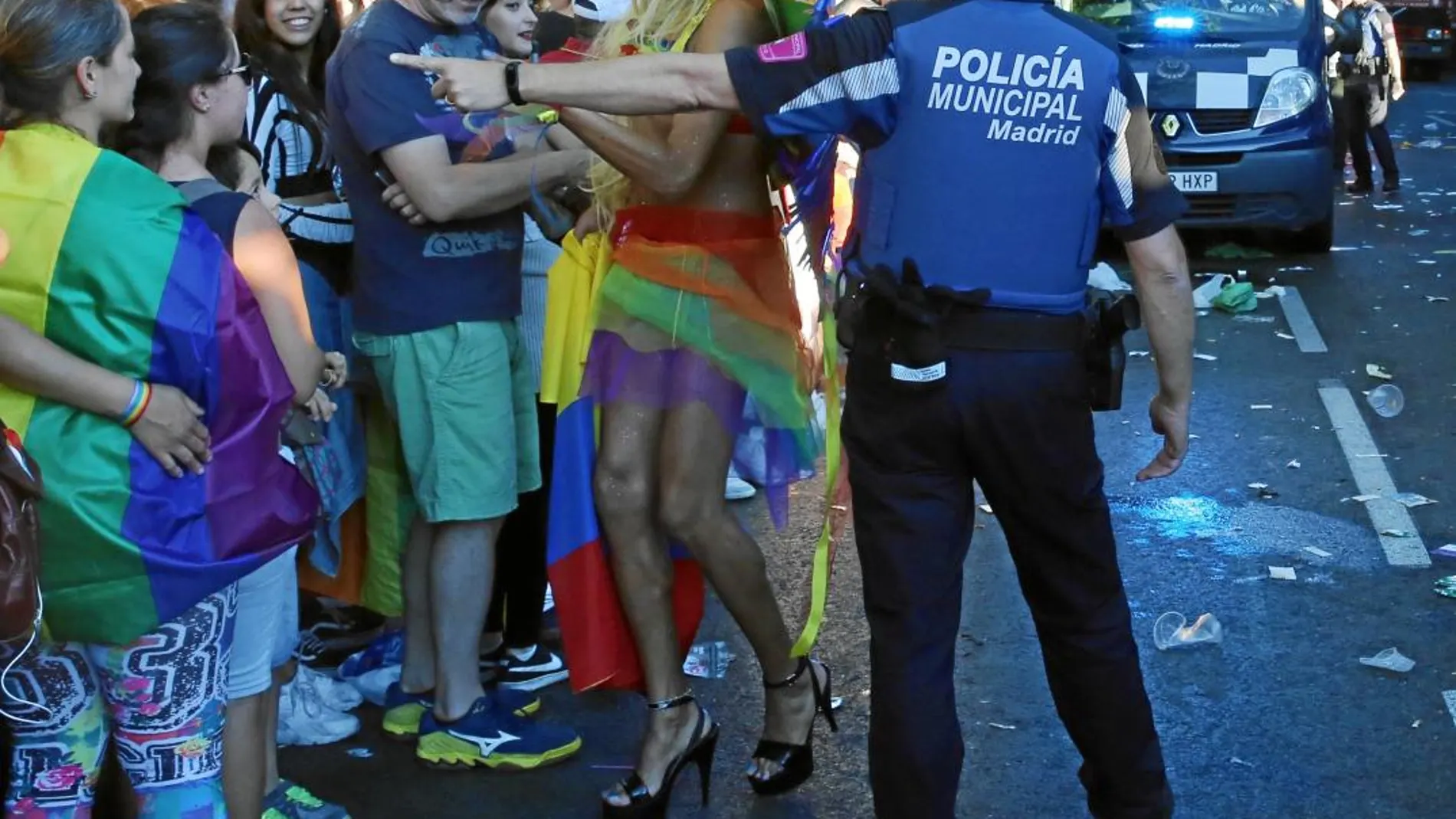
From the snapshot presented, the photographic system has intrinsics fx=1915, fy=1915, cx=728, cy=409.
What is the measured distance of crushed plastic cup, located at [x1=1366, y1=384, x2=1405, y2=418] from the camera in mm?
8062

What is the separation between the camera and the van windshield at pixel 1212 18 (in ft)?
40.2

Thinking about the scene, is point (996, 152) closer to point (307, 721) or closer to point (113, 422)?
point (113, 422)

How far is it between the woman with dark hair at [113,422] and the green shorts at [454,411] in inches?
49.2

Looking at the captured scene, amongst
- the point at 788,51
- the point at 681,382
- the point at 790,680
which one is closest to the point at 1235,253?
the point at 790,680

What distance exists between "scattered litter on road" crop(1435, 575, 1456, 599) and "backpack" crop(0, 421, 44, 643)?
4285 millimetres

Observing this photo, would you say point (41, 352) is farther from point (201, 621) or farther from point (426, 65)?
point (426, 65)

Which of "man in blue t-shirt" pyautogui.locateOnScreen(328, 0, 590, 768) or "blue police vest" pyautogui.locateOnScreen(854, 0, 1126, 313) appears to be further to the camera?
"man in blue t-shirt" pyautogui.locateOnScreen(328, 0, 590, 768)

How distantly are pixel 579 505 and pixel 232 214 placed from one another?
132cm

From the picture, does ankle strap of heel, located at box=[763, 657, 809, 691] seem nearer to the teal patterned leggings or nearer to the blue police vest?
the blue police vest

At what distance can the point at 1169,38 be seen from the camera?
1221 centimetres

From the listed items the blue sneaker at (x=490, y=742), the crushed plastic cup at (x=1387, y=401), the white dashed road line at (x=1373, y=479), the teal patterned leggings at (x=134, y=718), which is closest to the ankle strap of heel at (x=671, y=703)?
the blue sneaker at (x=490, y=742)

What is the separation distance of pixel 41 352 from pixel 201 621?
0.53m

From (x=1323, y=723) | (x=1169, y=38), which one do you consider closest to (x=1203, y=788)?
(x=1323, y=723)

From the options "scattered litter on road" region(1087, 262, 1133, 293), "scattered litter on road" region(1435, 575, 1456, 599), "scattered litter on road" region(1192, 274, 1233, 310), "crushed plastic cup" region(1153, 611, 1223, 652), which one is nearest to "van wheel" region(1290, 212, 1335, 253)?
"scattered litter on road" region(1192, 274, 1233, 310)
